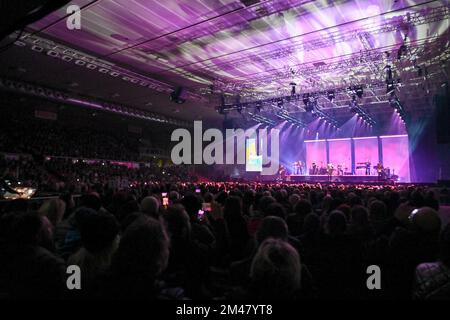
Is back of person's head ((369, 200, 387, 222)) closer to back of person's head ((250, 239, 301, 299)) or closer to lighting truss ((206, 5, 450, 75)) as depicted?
back of person's head ((250, 239, 301, 299))

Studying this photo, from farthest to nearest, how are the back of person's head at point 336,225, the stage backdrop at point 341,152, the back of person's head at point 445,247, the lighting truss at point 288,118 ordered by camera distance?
the stage backdrop at point 341,152
the lighting truss at point 288,118
the back of person's head at point 336,225
the back of person's head at point 445,247

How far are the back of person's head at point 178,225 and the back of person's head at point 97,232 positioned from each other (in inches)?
24.1

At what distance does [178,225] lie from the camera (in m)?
2.59

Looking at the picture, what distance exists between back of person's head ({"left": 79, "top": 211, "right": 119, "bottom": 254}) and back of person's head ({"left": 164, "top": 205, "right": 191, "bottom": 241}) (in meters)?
0.61

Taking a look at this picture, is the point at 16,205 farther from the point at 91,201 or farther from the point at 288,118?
the point at 288,118

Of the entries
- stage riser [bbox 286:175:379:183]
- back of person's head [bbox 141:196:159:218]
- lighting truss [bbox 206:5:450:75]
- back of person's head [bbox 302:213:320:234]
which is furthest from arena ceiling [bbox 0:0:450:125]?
back of person's head [bbox 302:213:320:234]

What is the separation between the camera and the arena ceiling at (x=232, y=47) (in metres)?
6.72

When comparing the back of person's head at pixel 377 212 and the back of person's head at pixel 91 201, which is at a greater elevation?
the back of person's head at pixel 91 201

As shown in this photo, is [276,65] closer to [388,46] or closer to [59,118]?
[388,46]

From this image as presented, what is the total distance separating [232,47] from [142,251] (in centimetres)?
802

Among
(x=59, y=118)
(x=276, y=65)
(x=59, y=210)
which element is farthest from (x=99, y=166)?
(x=59, y=210)

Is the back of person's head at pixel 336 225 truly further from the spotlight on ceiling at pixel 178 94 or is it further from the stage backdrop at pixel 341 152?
the stage backdrop at pixel 341 152

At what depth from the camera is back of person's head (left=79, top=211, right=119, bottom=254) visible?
1.99m

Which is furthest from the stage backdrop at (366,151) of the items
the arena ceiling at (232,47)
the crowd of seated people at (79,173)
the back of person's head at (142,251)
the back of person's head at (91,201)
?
the back of person's head at (142,251)
